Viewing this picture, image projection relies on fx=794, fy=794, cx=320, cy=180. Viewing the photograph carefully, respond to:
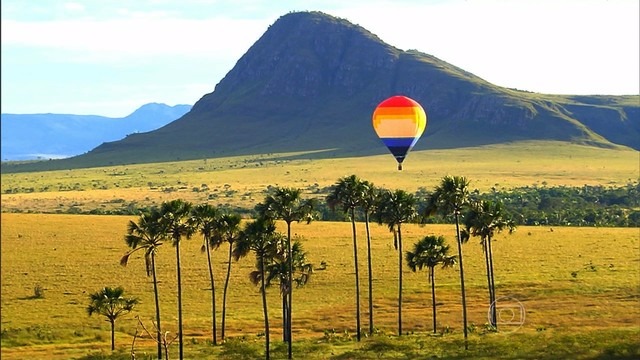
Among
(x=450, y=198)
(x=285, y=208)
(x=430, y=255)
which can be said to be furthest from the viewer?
(x=430, y=255)

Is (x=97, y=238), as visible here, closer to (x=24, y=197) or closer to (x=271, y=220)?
(x=271, y=220)

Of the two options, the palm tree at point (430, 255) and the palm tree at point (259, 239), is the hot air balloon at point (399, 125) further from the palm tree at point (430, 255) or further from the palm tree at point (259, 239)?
the palm tree at point (259, 239)

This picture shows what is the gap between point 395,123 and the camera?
60.6 m

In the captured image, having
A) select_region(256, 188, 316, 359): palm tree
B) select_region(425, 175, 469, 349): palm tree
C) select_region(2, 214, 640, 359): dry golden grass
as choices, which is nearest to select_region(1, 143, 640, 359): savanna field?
select_region(2, 214, 640, 359): dry golden grass

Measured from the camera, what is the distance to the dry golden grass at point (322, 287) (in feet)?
170

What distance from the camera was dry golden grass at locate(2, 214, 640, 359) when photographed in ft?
170

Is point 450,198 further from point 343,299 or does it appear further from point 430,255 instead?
point 343,299

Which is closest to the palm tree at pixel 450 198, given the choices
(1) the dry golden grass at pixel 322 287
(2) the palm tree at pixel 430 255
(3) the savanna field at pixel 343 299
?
(2) the palm tree at pixel 430 255

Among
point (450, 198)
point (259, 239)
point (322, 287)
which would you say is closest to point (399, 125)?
point (450, 198)

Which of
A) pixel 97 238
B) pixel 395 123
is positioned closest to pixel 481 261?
pixel 395 123

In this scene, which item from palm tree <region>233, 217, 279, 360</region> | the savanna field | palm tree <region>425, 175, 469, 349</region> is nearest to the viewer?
palm tree <region>233, 217, 279, 360</region>

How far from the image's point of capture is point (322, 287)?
212ft

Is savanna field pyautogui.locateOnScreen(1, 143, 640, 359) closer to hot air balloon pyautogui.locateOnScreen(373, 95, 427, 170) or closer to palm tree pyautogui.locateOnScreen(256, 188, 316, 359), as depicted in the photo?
palm tree pyautogui.locateOnScreen(256, 188, 316, 359)

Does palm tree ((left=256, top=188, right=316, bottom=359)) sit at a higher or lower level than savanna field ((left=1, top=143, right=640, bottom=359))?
higher
